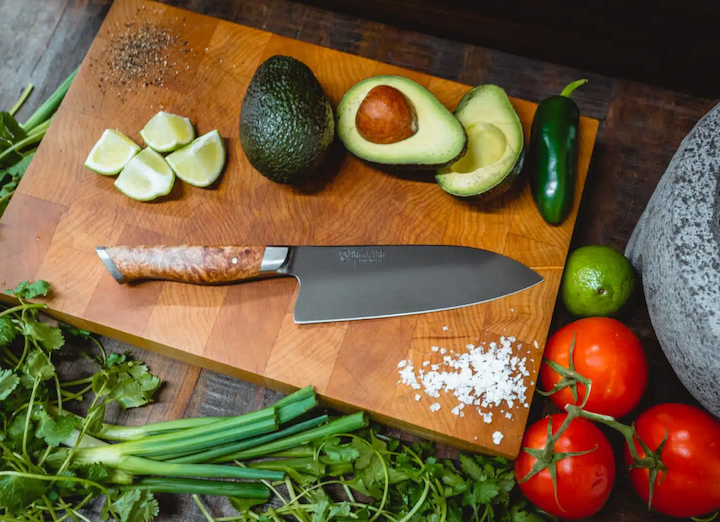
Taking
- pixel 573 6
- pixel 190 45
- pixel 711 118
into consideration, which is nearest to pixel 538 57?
pixel 573 6

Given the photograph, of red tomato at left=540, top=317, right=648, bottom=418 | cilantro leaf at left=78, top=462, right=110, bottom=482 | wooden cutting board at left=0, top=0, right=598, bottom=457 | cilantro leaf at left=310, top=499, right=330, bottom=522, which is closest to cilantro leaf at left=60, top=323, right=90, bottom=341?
wooden cutting board at left=0, top=0, right=598, bottom=457

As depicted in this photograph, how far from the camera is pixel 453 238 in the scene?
125cm

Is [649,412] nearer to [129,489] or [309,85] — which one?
[309,85]

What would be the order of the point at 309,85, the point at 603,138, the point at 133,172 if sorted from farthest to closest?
the point at 603,138
the point at 133,172
the point at 309,85

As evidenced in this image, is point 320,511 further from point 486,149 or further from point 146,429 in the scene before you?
point 486,149

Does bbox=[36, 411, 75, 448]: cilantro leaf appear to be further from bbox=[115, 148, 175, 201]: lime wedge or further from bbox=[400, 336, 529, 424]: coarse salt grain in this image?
bbox=[400, 336, 529, 424]: coarse salt grain

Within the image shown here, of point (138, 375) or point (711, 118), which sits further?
point (138, 375)

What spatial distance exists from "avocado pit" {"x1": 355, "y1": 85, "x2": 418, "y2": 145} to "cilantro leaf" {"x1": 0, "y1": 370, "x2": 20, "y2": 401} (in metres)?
0.78

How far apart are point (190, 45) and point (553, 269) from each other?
884 mm

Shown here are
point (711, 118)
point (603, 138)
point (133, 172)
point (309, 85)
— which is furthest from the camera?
point (603, 138)

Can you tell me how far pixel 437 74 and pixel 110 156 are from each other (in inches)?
29.4

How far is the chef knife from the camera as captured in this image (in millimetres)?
1194

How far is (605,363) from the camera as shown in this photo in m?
1.13

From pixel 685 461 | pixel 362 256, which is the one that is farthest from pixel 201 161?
pixel 685 461
